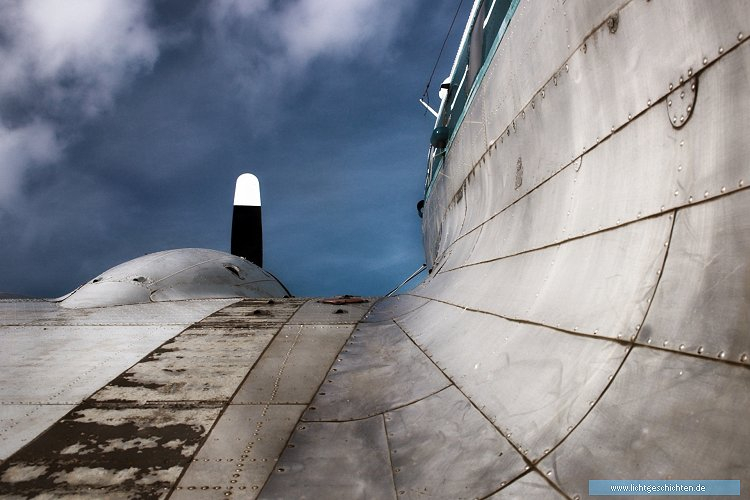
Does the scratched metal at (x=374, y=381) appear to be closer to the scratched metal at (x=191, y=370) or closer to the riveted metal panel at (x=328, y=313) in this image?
the scratched metal at (x=191, y=370)

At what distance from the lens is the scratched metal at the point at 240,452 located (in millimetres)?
2986

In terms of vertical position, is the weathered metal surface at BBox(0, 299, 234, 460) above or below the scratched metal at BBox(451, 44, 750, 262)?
below

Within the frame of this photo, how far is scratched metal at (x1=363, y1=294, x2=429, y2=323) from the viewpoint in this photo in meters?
7.18

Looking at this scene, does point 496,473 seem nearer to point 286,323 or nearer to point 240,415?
point 240,415

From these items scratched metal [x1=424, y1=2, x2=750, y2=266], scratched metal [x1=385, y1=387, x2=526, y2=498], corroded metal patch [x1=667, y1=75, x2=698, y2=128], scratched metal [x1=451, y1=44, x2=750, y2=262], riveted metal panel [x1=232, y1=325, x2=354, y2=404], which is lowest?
scratched metal [x1=385, y1=387, x2=526, y2=498]

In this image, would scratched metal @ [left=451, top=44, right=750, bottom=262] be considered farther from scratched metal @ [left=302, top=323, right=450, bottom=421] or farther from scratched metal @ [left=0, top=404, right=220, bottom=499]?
scratched metal @ [left=0, top=404, right=220, bottom=499]

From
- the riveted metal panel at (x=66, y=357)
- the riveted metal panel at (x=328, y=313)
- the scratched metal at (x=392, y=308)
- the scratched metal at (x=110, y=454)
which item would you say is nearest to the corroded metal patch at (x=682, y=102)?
the scratched metal at (x=110, y=454)

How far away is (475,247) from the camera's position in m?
6.67

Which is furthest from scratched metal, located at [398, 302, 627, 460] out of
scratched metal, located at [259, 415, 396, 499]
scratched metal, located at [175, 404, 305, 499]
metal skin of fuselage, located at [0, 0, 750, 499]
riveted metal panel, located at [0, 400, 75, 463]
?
riveted metal panel, located at [0, 400, 75, 463]

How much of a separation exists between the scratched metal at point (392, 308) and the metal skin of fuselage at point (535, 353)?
33.3 inches

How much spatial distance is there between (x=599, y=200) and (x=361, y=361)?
293 centimetres

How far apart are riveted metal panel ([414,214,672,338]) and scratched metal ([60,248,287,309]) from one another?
7.78 m

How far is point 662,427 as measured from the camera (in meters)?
2.04

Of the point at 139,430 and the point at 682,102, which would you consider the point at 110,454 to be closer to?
the point at 139,430
